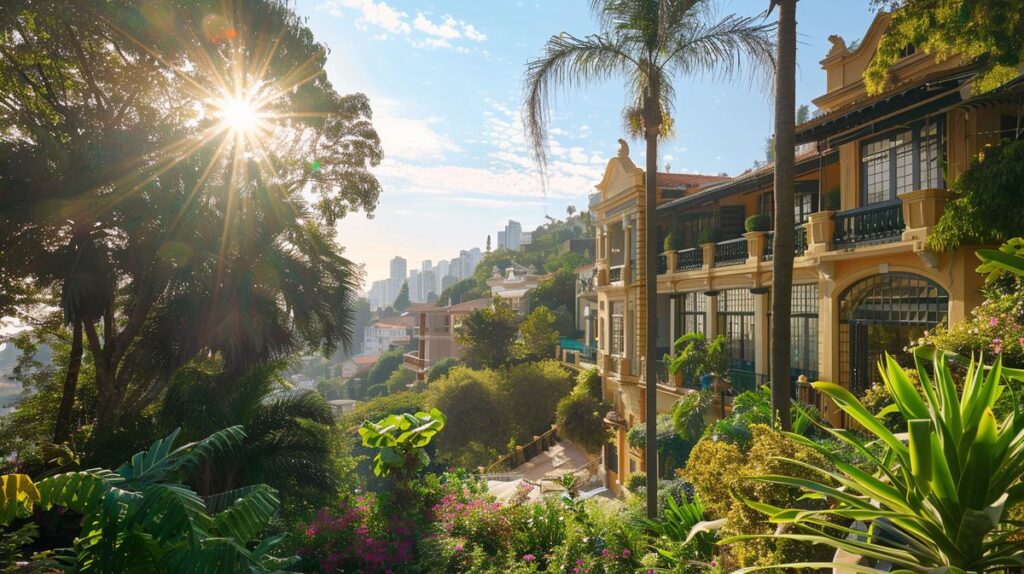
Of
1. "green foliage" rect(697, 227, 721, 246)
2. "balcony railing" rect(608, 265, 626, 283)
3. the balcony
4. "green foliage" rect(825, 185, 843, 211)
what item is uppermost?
"green foliage" rect(825, 185, 843, 211)

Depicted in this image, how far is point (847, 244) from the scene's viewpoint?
1269 cm

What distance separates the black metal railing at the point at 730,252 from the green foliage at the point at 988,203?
7153 mm

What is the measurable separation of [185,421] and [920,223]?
13.0 metres

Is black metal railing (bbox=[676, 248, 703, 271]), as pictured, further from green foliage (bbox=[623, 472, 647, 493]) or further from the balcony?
the balcony

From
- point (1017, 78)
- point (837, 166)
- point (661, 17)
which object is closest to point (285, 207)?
point (661, 17)

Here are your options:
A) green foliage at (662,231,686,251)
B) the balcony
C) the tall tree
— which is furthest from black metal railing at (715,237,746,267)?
the balcony

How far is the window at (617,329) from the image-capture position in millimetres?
23219

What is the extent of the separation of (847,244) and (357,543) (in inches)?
443

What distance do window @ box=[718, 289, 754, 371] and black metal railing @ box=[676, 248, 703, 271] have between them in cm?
159

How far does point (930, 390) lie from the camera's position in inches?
154

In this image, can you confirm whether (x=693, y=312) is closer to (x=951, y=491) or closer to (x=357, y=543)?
(x=357, y=543)

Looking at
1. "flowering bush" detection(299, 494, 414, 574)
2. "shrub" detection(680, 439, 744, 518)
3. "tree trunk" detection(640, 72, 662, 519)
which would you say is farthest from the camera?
"tree trunk" detection(640, 72, 662, 519)

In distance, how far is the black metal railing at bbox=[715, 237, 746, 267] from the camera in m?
17.4

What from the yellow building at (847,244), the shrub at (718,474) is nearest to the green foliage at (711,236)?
the yellow building at (847,244)
